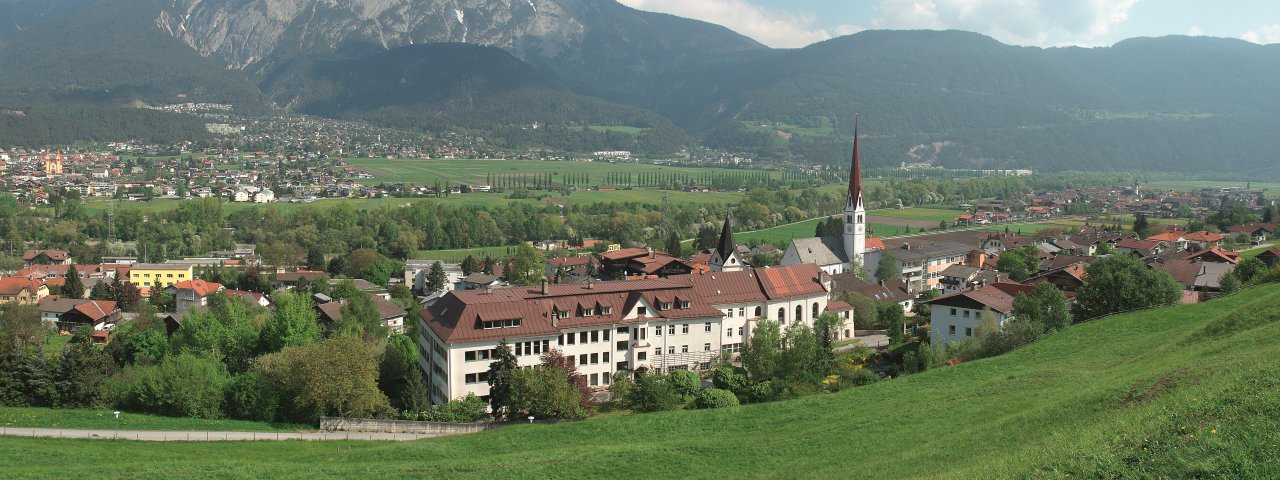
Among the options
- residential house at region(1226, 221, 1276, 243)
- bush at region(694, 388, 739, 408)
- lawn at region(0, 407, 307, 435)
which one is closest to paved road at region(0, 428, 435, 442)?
lawn at region(0, 407, 307, 435)

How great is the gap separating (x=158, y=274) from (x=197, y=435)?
51724 mm

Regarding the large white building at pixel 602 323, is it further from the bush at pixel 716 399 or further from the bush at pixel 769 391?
the bush at pixel 769 391

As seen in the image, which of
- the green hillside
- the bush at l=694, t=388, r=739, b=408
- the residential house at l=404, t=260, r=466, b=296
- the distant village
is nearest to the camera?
the green hillside

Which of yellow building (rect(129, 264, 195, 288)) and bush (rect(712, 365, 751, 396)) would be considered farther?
yellow building (rect(129, 264, 195, 288))

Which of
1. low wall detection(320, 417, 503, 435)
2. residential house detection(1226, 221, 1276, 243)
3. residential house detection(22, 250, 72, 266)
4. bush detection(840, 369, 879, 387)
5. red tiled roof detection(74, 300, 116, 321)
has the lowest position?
low wall detection(320, 417, 503, 435)

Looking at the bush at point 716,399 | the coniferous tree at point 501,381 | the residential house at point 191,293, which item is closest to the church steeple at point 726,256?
the bush at point 716,399

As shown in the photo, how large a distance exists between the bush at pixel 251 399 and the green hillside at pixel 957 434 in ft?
15.5

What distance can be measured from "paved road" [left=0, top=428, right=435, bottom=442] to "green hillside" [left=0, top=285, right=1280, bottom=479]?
39.2 inches

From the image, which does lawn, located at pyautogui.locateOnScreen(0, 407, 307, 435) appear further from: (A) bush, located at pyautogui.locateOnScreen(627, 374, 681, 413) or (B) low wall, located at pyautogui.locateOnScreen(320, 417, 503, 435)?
(A) bush, located at pyautogui.locateOnScreen(627, 374, 681, 413)

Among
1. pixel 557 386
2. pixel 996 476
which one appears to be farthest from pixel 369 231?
pixel 996 476

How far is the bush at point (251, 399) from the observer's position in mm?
36094

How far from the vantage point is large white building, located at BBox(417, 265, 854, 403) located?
126 feet

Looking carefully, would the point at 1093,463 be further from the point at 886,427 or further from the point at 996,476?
the point at 886,427

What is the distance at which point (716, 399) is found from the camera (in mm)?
35406
